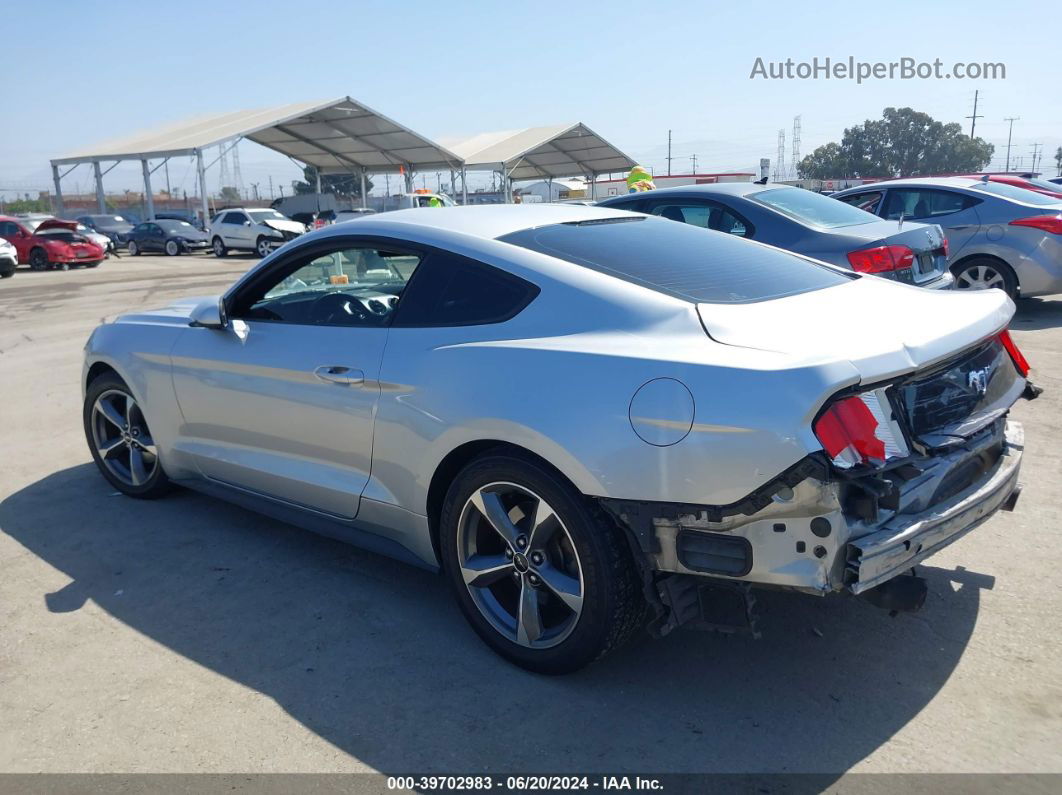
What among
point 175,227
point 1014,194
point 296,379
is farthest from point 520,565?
point 175,227

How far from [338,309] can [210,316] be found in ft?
2.47

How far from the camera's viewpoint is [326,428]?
3709mm

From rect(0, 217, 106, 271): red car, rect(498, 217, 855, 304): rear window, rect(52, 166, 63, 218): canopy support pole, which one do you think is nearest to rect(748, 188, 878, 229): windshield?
rect(498, 217, 855, 304): rear window

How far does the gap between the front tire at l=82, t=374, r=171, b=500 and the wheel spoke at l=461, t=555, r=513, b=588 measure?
241 cm

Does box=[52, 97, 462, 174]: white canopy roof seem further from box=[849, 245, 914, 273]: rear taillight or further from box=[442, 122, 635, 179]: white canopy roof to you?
box=[849, 245, 914, 273]: rear taillight

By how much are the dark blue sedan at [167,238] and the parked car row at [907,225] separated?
1148 inches

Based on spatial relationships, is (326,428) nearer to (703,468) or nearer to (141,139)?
(703,468)

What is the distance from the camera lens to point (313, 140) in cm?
4350

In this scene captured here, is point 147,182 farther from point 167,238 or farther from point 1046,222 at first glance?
point 1046,222

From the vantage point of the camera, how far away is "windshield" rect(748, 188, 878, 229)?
7547 mm

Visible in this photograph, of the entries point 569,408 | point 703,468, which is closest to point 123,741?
point 569,408

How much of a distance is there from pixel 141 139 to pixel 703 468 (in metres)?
51.4

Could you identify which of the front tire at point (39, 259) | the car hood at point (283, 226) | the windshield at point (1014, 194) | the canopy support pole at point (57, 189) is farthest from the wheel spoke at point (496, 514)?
the canopy support pole at point (57, 189)

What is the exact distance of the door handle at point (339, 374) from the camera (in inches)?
140
